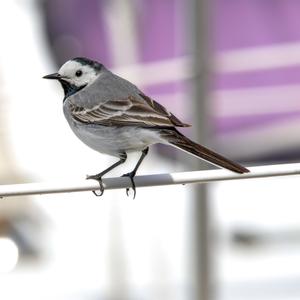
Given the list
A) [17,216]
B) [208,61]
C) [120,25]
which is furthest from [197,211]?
[120,25]

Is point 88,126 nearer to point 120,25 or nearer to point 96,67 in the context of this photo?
point 96,67

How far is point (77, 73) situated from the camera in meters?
5.00

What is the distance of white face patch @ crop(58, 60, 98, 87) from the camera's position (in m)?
4.97

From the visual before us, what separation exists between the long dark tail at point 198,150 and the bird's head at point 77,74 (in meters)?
0.56

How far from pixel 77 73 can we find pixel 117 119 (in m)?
0.42

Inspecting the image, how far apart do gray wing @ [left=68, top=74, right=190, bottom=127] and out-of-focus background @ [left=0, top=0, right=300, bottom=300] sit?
1478mm

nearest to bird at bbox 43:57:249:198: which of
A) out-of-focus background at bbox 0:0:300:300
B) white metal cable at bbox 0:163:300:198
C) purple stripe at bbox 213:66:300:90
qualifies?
white metal cable at bbox 0:163:300:198

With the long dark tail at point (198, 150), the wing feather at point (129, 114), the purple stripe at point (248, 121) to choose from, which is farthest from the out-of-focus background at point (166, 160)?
the long dark tail at point (198, 150)

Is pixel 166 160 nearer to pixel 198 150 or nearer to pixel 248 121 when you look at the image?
pixel 248 121

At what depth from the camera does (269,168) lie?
12.6ft

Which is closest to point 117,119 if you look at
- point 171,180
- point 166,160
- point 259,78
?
point 171,180

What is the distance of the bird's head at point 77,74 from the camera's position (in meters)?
4.96

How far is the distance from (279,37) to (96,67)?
16.9 feet

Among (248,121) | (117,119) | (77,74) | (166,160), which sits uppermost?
(77,74)
